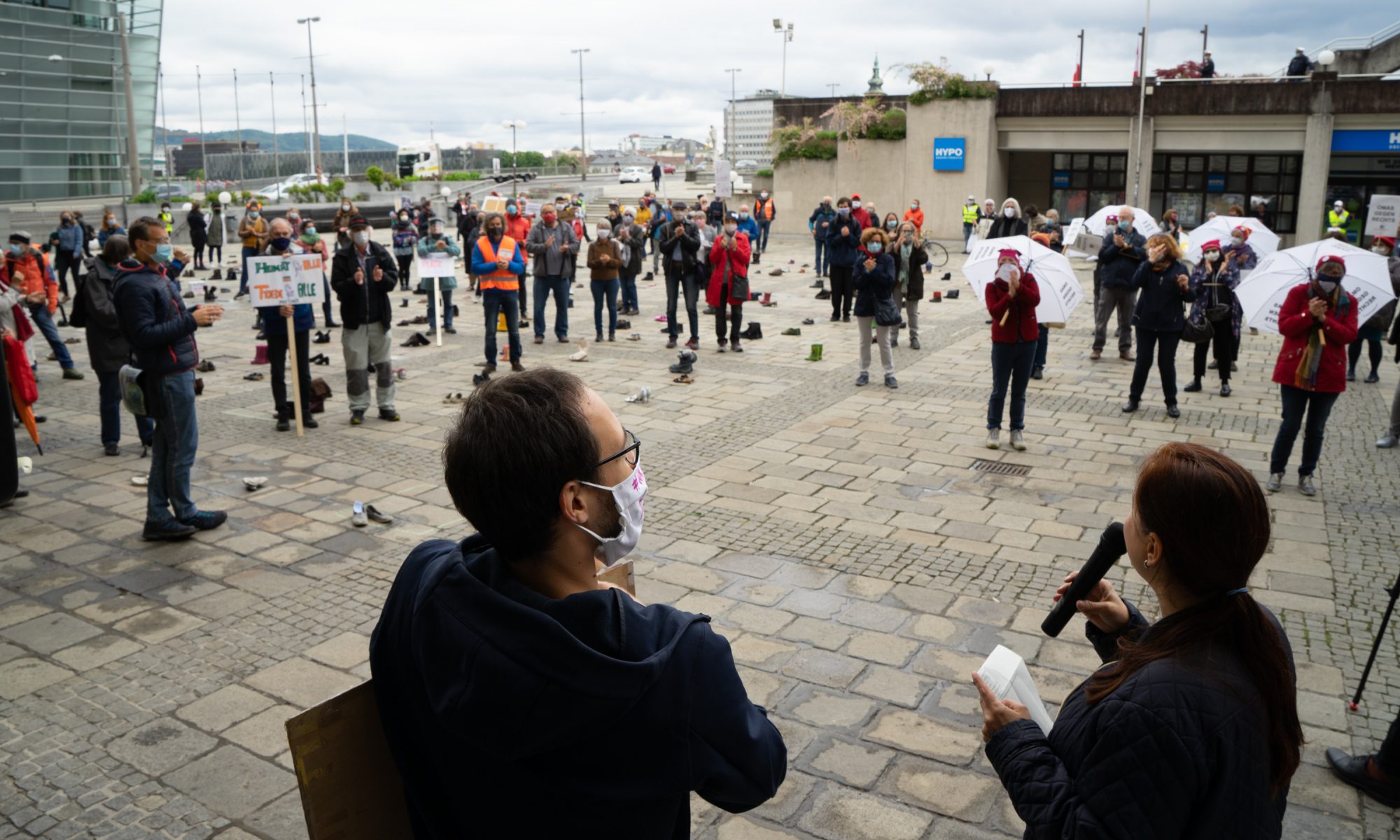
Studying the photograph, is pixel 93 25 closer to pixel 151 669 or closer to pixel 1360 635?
pixel 151 669

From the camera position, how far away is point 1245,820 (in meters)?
1.83

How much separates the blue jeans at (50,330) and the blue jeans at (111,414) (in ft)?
11.9

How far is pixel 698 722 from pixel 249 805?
311 centimetres

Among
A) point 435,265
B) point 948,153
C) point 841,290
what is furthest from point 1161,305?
point 948,153

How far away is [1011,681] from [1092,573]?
0.36 meters

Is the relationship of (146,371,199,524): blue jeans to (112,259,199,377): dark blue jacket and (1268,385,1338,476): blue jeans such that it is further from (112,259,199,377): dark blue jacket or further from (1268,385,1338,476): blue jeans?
(1268,385,1338,476): blue jeans

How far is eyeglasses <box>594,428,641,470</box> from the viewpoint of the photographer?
1654 mm

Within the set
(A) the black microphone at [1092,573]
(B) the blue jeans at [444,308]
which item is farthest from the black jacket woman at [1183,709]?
(B) the blue jeans at [444,308]

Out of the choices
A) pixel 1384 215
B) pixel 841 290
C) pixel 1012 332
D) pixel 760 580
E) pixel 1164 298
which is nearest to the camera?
pixel 760 580

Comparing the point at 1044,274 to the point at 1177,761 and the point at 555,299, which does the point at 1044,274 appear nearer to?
the point at 555,299

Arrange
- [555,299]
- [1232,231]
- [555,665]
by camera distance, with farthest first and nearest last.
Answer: [555,299], [1232,231], [555,665]

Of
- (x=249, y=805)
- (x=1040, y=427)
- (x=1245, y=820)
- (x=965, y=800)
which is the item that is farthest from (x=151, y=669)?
(x=1040, y=427)

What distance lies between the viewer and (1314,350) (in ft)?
A: 24.6

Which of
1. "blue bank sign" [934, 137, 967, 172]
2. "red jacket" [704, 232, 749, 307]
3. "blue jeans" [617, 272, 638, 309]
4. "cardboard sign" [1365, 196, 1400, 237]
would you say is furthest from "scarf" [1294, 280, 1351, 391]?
"blue bank sign" [934, 137, 967, 172]
